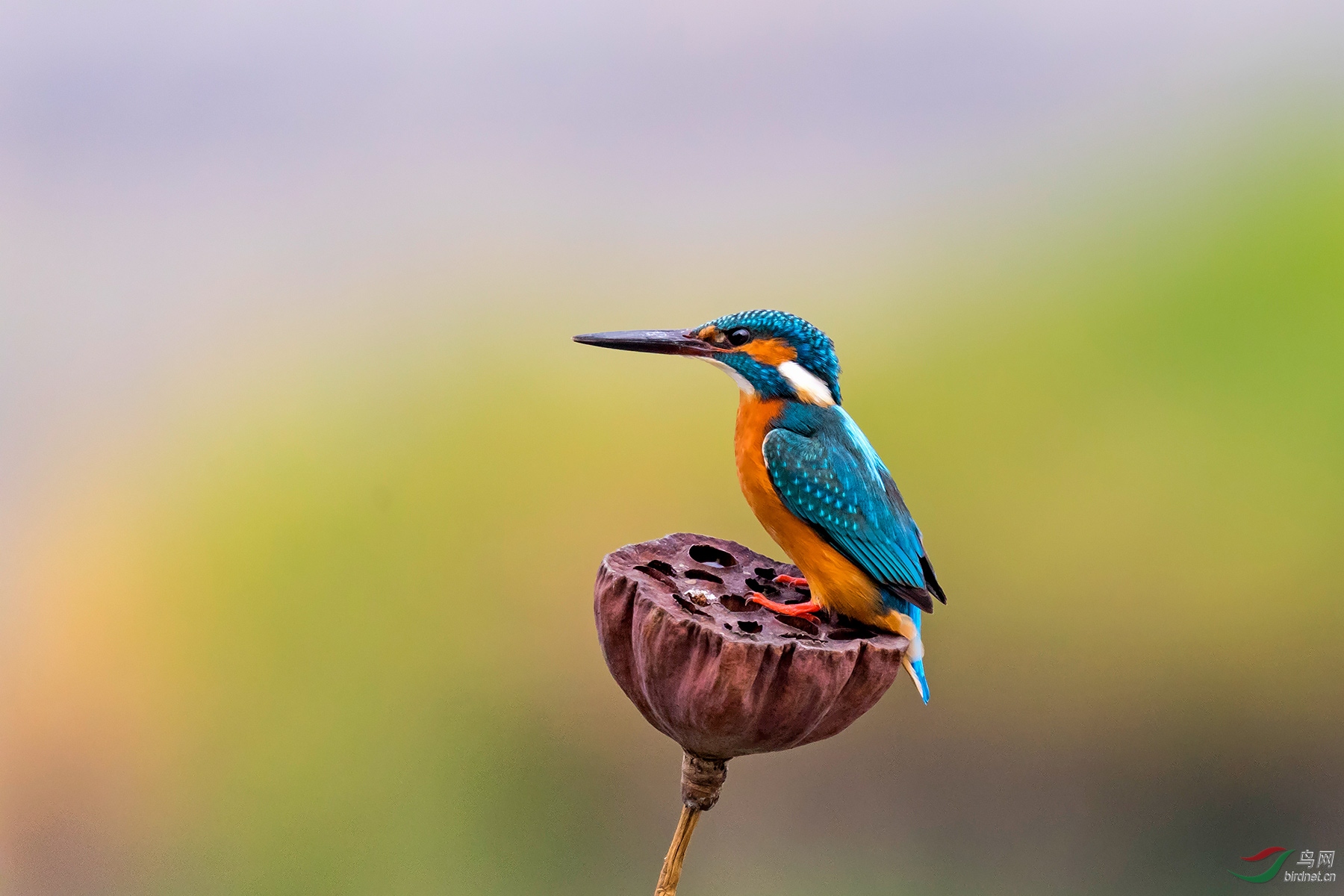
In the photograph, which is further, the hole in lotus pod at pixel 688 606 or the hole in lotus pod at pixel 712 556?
the hole in lotus pod at pixel 712 556

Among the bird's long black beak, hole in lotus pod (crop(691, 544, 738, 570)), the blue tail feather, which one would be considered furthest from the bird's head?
the blue tail feather

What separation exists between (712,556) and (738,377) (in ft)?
0.80

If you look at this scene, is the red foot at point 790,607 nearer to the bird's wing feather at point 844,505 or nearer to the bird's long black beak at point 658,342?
the bird's wing feather at point 844,505

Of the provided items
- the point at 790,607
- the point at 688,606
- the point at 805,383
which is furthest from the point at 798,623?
the point at 805,383

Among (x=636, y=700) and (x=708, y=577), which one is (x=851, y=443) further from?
(x=636, y=700)

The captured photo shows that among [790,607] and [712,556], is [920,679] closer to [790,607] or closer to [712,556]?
[790,607]

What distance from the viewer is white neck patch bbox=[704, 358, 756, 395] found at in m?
1.34

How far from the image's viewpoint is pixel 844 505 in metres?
1.27

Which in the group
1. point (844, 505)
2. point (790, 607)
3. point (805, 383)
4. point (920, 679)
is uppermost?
point (805, 383)

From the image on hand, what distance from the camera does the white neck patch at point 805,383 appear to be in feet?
4.35

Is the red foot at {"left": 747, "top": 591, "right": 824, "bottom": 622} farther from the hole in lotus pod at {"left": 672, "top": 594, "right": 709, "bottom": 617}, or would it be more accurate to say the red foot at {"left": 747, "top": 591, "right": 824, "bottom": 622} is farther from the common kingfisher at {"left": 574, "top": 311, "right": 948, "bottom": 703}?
the hole in lotus pod at {"left": 672, "top": 594, "right": 709, "bottom": 617}

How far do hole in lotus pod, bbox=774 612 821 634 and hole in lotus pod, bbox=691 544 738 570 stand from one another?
0.15 m

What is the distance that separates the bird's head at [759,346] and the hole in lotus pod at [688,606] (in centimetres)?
29

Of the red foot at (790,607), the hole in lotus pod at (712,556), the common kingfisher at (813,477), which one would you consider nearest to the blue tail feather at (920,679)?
the common kingfisher at (813,477)
